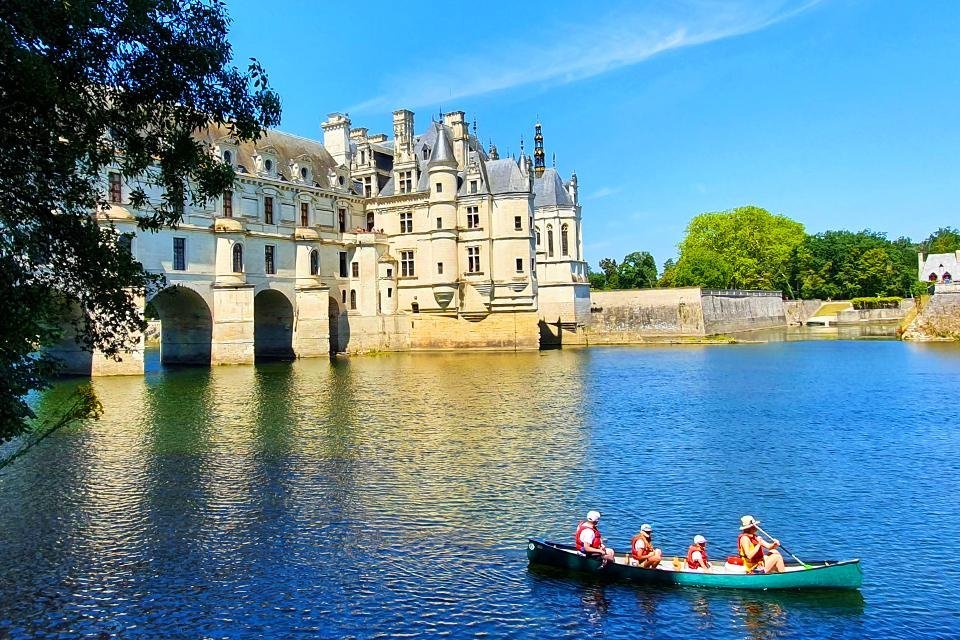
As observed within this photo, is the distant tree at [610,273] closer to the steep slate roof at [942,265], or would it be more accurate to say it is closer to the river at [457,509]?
the steep slate roof at [942,265]

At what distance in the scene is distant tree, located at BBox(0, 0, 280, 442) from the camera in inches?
429

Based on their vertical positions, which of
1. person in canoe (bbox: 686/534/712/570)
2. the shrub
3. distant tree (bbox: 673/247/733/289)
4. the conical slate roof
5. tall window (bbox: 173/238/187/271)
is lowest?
person in canoe (bbox: 686/534/712/570)

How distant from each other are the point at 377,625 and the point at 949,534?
11.7 metres

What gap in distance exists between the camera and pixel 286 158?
6400 centimetres

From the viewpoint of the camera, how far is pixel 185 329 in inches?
2244

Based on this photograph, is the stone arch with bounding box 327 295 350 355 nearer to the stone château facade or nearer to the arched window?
the stone château facade

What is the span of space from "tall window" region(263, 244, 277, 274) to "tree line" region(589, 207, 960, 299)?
64.7 metres

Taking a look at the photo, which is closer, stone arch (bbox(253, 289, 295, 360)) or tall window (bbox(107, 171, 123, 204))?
tall window (bbox(107, 171, 123, 204))

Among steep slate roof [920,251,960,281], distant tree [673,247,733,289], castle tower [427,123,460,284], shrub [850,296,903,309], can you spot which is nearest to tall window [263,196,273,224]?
castle tower [427,123,460,284]

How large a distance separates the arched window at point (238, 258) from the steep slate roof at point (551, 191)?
98.1 feet

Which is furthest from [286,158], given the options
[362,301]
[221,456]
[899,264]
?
[899,264]

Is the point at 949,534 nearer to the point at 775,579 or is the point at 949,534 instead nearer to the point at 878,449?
the point at 775,579

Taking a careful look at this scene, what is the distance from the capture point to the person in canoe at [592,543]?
1392 centimetres

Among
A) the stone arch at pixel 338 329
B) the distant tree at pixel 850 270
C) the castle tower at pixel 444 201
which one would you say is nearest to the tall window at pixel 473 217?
the castle tower at pixel 444 201
